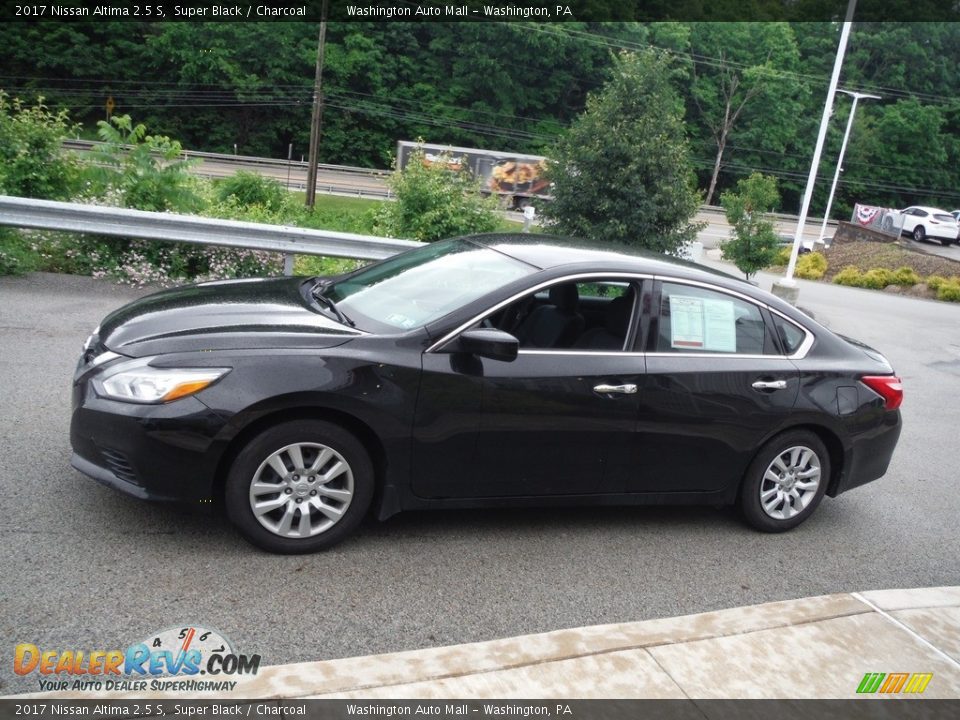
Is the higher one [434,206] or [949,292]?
[434,206]

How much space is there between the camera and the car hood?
4.37m

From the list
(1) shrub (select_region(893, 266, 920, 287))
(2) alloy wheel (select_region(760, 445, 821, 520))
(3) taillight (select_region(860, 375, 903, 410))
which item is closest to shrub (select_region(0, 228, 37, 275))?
(2) alloy wheel (select_region(760, 445, 821, 520))

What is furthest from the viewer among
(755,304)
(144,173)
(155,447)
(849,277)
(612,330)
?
(849,277)

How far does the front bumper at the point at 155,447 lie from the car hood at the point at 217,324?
315mm

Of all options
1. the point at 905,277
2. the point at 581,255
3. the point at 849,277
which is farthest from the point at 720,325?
the point at 849,277

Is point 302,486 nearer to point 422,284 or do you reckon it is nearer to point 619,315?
point 422,284

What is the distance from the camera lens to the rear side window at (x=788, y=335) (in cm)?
549

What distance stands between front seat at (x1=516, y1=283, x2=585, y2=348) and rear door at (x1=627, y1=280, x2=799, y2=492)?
0.45 m

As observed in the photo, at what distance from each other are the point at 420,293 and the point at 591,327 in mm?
997

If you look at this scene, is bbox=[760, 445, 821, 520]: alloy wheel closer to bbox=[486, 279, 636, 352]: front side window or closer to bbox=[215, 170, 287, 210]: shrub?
bbox=[486, 279, 636, 352]: front side window

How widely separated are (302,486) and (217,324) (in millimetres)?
946

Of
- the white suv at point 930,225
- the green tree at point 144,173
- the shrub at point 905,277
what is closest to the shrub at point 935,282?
the shrub at point 905,277

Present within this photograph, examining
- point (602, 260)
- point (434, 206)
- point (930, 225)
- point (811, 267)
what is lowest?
point (811, 267)

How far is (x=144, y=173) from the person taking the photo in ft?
36.2
